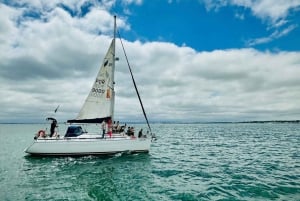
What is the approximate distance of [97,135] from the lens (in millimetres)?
30641

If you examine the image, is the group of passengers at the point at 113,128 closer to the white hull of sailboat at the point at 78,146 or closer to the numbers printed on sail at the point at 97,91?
the white hull of sailboat at the point at 78,146

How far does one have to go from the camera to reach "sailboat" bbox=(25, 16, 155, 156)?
2895cm

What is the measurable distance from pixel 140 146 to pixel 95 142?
4883 millimetres

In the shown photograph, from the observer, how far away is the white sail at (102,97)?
1220 inches

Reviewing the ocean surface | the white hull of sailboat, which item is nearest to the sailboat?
the white hull of sailboat

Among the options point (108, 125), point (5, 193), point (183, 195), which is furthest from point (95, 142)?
point (183, 195)

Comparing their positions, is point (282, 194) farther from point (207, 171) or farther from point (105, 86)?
point (105, 86)

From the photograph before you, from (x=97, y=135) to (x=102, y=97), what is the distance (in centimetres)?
413

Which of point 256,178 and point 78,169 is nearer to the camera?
point 256,178

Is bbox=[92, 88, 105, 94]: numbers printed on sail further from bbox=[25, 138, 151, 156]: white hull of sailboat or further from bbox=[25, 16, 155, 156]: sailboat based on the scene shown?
bbox=[25, 138, 151, 156]: white hull of sailboat

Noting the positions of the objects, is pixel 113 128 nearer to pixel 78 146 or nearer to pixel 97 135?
pixel 97 135

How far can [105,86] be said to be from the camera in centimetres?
3194

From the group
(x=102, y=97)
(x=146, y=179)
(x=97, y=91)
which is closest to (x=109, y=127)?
(x=102, y=97)

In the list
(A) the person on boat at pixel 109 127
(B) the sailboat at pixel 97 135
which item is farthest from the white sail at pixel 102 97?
(A) the person on boat at pixel 109 127
